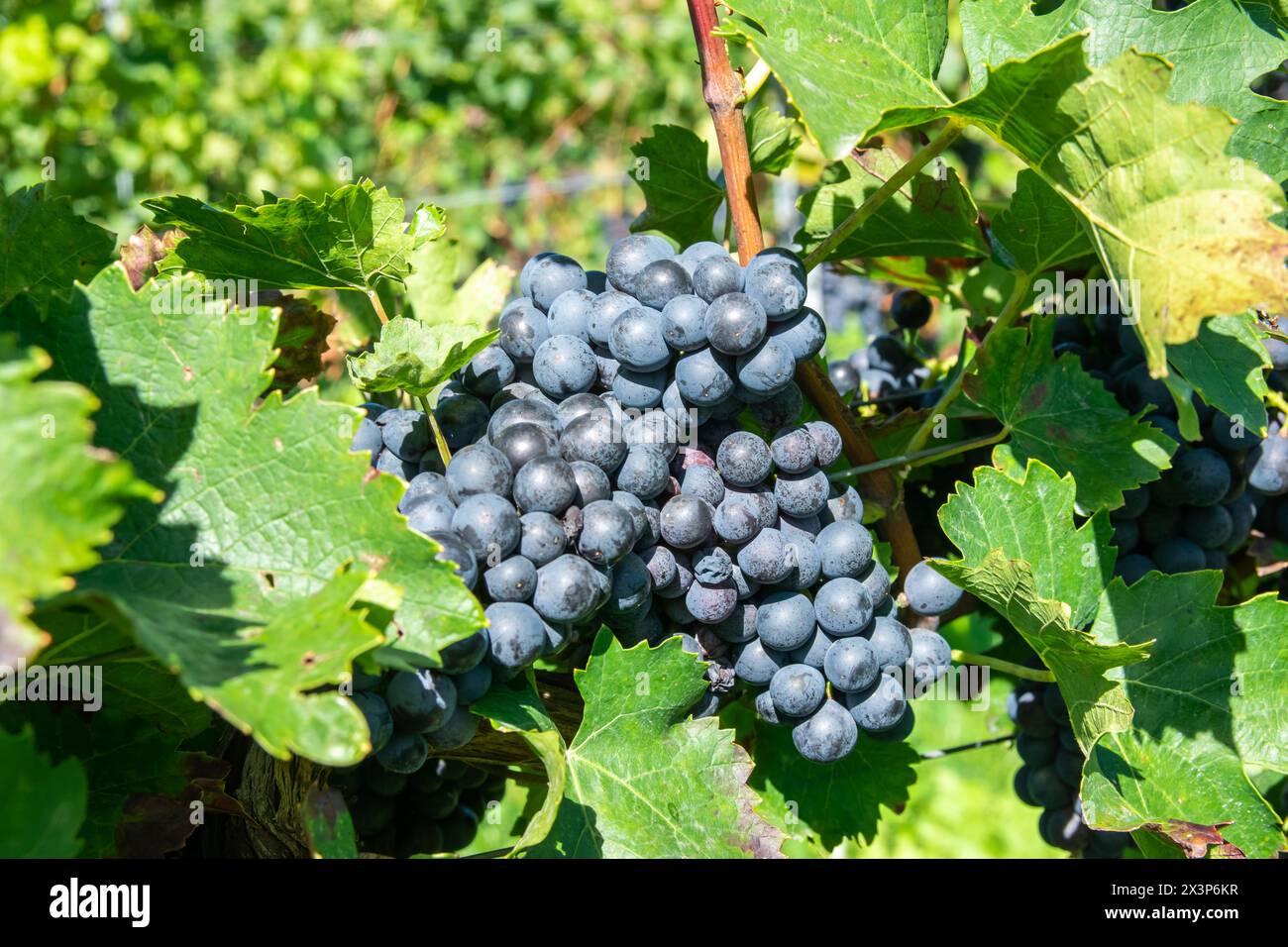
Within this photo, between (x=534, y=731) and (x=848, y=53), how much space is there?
0.59 m

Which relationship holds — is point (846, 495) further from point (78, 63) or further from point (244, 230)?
point (78, 63)

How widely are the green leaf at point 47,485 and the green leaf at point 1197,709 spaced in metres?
0.81

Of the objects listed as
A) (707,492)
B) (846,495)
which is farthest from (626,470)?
(846,495)

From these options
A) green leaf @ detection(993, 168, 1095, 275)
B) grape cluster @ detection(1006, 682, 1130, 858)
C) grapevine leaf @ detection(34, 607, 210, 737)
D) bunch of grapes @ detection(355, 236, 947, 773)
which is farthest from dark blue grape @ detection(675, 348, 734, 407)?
grape cluster @ detection(1006, 682, 1130, 858)

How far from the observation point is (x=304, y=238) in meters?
0.95

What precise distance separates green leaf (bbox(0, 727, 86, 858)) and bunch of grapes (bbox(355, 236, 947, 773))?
0.71ft

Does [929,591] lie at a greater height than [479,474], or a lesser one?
lesser

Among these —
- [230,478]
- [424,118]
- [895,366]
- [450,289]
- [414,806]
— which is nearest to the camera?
[230,478]

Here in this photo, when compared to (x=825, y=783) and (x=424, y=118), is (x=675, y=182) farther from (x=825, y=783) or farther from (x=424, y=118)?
(x=424, y=118)

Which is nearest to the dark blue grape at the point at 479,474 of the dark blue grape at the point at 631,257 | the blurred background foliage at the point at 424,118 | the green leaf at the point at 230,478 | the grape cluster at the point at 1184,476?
the green leaf at the point at 230,478

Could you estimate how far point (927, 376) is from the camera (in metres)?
1.41

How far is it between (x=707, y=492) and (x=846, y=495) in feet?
0.51

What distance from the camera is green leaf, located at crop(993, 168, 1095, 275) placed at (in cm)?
103

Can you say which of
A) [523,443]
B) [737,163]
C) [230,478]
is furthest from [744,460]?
[230,478]
